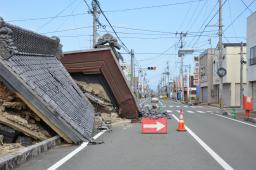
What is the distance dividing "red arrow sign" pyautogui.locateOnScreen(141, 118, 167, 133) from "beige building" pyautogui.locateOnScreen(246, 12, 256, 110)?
23753mm

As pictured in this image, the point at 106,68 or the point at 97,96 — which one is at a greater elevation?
the point at 106,68

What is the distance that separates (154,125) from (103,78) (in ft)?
30.2

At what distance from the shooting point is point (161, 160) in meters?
9.68

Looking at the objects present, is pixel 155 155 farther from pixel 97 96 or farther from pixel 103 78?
pixel 103 78

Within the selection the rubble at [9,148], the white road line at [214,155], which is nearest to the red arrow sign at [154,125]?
the white road line at [214,155]

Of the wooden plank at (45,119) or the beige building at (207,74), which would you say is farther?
the beige building at (207,74)

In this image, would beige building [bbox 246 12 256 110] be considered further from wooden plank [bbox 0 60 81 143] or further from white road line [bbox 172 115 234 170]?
wooden plank [bbox 0 60 81 143]

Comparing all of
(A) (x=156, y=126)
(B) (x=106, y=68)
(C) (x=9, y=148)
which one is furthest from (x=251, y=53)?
(C) (x=9, y=148)

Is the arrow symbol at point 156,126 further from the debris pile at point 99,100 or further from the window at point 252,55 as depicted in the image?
the window at point 252,55

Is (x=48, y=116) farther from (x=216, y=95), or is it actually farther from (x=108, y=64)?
(x=216, y=95)

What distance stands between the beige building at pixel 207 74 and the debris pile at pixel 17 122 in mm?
61017

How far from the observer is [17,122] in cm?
1146

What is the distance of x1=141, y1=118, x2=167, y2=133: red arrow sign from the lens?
664 inches

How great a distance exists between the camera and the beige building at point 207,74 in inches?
2872
